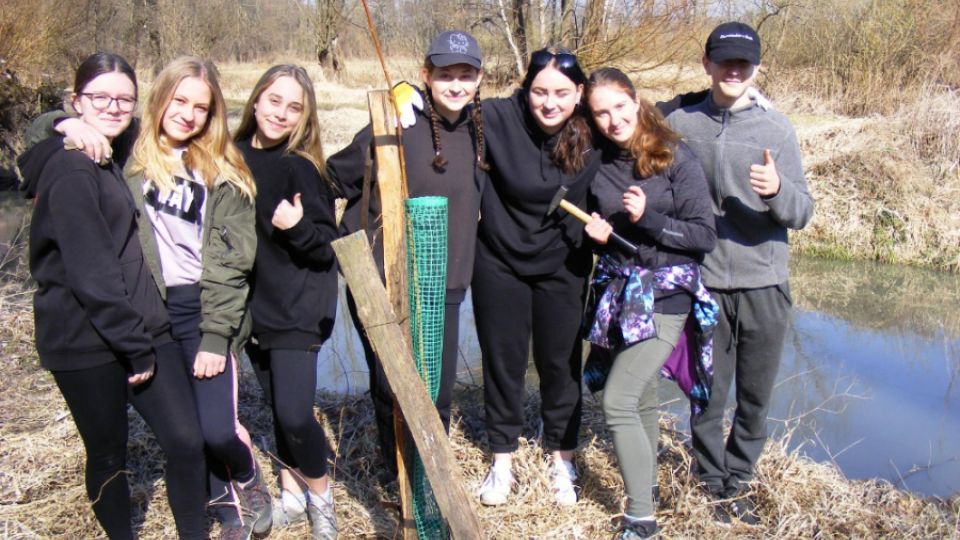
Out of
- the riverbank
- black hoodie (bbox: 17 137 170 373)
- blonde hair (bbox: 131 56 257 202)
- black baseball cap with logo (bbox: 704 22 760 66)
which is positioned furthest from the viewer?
the riverbank

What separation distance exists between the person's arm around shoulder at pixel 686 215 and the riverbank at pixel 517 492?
1.08 meters

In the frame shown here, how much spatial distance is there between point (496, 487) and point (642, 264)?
125 cm

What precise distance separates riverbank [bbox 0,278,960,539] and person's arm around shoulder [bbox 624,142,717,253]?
1081 mm

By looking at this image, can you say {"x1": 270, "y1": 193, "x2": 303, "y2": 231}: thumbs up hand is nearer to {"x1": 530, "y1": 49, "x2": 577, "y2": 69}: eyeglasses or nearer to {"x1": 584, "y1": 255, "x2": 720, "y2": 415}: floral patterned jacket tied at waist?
{"x1": 530, "y1": 49, "x2": 577, "y2": 69}: eyeglasses

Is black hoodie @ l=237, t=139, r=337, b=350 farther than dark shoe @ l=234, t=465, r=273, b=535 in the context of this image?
No

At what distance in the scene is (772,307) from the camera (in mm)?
3369

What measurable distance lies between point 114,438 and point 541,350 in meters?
1.74

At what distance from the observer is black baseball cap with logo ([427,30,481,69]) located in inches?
123

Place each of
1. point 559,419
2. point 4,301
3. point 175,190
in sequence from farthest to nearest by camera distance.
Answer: point 4,301
point 559,419
point 175,190

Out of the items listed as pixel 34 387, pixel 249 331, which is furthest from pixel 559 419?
pixel 34 387

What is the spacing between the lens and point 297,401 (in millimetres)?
3154

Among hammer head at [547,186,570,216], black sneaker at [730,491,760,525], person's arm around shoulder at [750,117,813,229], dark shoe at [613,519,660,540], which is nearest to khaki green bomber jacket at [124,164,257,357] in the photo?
hammer head at [547,186,570,216]

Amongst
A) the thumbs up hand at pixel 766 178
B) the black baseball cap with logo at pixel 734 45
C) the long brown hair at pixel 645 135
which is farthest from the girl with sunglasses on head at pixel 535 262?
the thumbs up hand at pixel 766 178

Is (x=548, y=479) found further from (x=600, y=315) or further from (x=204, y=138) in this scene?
(x=204, y=138)
